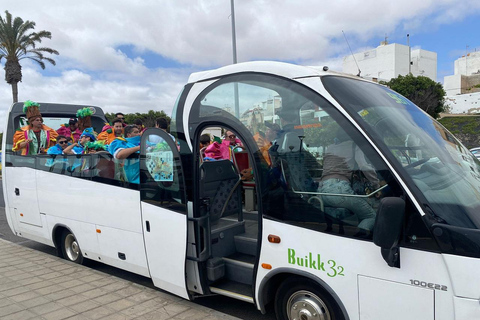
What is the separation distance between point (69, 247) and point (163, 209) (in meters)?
3.10

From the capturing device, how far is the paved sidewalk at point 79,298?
4027mm

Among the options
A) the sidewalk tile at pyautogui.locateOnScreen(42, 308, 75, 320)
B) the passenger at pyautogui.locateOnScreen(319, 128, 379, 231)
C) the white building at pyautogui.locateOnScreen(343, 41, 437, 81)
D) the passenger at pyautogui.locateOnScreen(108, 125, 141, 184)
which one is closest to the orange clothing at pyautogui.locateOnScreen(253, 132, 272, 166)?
the passenger at pyautogui.locateOnScreen(319, 128, 379, 231)

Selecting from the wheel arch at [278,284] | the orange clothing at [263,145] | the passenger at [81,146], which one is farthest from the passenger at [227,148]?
the wheel arch at [278,284]

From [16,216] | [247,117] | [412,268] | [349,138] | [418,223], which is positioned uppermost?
[247,117]

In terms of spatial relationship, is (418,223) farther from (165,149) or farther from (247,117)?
(165,149)

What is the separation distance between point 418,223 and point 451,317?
2.15ft

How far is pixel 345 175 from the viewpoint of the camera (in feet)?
9.96

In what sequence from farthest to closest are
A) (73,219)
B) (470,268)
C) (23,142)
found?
1. (23,142)
2. (73,219)
3. (470,268)

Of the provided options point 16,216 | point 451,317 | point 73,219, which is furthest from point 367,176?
point 16,216

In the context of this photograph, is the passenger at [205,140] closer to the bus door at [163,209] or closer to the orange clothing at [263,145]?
the bus door at [163,209]

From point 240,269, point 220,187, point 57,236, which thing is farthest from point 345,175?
point 57,236

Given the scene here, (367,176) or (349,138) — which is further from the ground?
(349,138)

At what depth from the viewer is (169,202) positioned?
4.29 meters

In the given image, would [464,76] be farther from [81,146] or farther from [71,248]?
[71,248]
